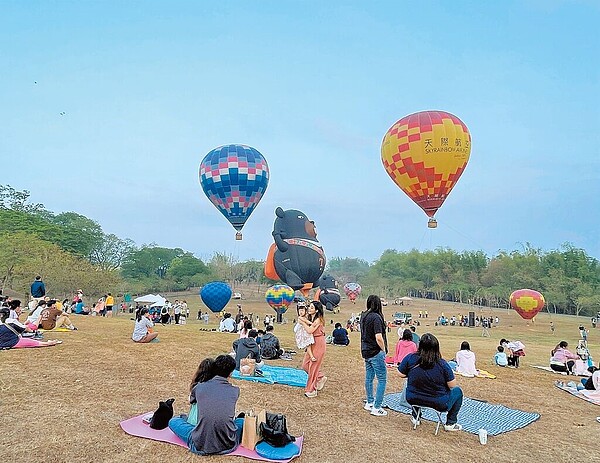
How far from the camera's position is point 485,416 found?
7.34m

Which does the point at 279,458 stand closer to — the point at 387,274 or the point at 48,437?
the point at 48,437

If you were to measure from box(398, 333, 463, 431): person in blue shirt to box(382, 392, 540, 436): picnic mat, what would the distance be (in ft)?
2.65

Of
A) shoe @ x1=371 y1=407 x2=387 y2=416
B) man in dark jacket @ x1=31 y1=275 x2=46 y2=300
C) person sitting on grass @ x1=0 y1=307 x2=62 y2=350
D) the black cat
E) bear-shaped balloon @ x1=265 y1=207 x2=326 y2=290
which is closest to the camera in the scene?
the black cat

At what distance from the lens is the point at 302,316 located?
7816 millimetres

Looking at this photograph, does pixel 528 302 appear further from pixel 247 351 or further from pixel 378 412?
pixel 378 412

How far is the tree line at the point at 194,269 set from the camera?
3975 cm

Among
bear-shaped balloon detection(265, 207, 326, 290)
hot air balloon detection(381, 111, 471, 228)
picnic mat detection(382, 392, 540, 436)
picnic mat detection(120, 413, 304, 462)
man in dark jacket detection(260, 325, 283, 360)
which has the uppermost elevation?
hot air balloon detection(381, 111, 471, 228)

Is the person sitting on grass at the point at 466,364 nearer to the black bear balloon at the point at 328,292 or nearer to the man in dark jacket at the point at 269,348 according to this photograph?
the man in dark jacket at the point at 269,348

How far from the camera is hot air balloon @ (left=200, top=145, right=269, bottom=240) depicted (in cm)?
2612

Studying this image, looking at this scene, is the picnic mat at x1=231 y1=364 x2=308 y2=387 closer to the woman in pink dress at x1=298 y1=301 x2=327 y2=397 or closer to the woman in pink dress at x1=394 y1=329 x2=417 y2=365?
the woman in pink dress at x1=298 y1=301 x2=327 y2=397

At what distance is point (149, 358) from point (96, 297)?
41.6 meters

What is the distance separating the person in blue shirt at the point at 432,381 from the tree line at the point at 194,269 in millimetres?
38925

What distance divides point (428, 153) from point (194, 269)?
65.4m

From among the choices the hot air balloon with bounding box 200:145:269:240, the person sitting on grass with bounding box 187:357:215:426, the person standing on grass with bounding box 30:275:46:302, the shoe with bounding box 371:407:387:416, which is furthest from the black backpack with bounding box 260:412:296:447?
the hot air balloon with bounding box 200:145:269:240
